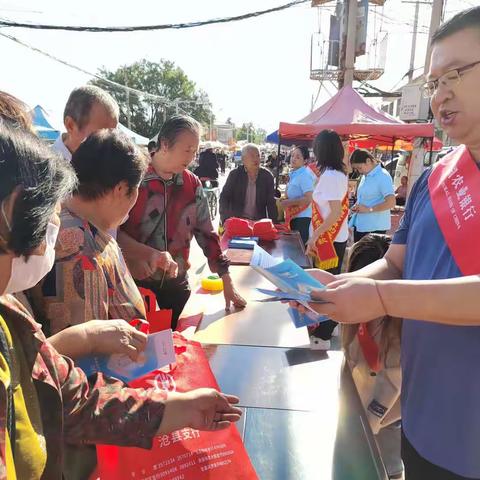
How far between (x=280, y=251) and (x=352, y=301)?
236 cm

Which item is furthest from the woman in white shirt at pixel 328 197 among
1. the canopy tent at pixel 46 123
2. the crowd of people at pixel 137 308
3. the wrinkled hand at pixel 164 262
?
the canopy tent at pixel 46 123

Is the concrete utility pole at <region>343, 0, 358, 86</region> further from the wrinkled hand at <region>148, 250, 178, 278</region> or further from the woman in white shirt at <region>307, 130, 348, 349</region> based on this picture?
the wrinkled hand at <region>148, 250, 178, 278</region>

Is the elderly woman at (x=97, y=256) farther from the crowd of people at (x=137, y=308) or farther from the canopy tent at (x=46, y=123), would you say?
the canopy tent at (x=46, y=123)

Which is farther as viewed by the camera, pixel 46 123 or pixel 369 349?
pixel 46 123

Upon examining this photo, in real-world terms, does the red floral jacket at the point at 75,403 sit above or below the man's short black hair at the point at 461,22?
below

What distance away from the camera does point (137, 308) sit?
131 centimetres

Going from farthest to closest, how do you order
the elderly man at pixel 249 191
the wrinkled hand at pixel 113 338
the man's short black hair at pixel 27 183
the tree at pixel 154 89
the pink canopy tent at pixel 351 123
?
the tree at pixel 154 89, the pink canopy tent at pixel 351 123, the elderly man at pixel 249 191, the wrinkled hand at pixel 113 338, the man's short black hair at pixel 27 183

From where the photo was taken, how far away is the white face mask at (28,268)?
28.5 inches

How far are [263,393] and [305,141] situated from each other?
32.9ft

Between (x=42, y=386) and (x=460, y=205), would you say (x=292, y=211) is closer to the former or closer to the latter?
(x=460, y=205)

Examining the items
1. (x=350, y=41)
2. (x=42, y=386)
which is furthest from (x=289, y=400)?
(x=350, y=41)

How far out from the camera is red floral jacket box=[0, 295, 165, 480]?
31.7 inches

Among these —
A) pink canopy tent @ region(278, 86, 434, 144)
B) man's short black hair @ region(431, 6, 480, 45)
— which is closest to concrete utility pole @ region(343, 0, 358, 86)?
pink canopy tent @ region(278, 86, 434, 144)

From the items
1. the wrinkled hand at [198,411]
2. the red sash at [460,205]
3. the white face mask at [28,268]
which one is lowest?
the wrinkled hand at [198,411]
